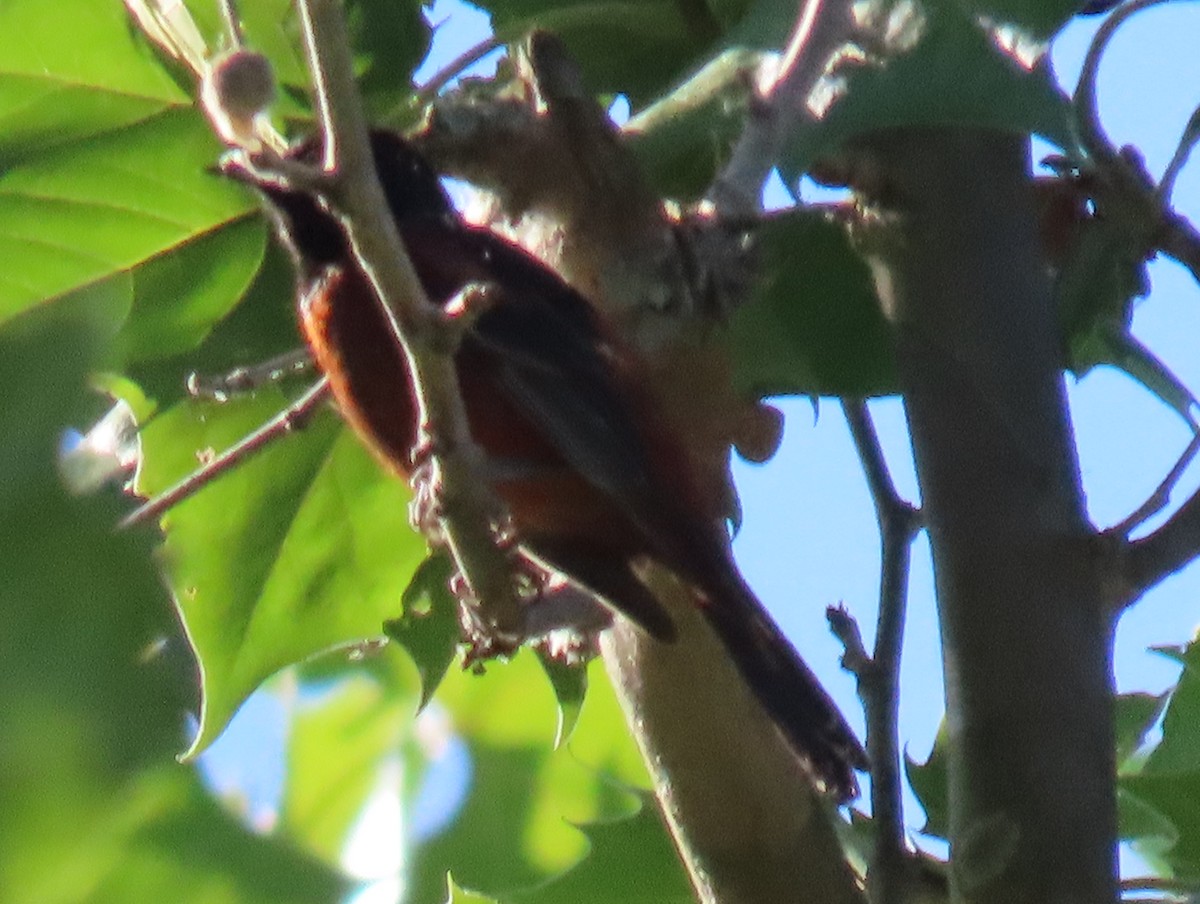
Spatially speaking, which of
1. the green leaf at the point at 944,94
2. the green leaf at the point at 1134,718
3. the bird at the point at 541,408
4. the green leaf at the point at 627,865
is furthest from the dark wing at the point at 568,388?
the green leaf at the point at 944,94

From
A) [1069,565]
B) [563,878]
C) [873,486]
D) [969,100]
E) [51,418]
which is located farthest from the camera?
[563,878]

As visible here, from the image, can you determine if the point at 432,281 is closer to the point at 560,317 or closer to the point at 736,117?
the point at 560,317

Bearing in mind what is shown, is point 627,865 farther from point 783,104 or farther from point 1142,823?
point 783,104

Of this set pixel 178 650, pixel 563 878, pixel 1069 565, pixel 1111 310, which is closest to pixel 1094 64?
pixel 1111 310

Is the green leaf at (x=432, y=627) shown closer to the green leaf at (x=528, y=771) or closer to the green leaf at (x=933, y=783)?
the green leaf at (x=528, y=771)

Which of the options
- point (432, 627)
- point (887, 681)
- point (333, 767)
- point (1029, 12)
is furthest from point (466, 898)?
point (333, 767)

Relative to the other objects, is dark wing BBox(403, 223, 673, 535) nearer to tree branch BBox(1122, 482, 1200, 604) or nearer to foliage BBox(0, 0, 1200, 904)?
foliage BBox(0, 0, 1200, 904)
